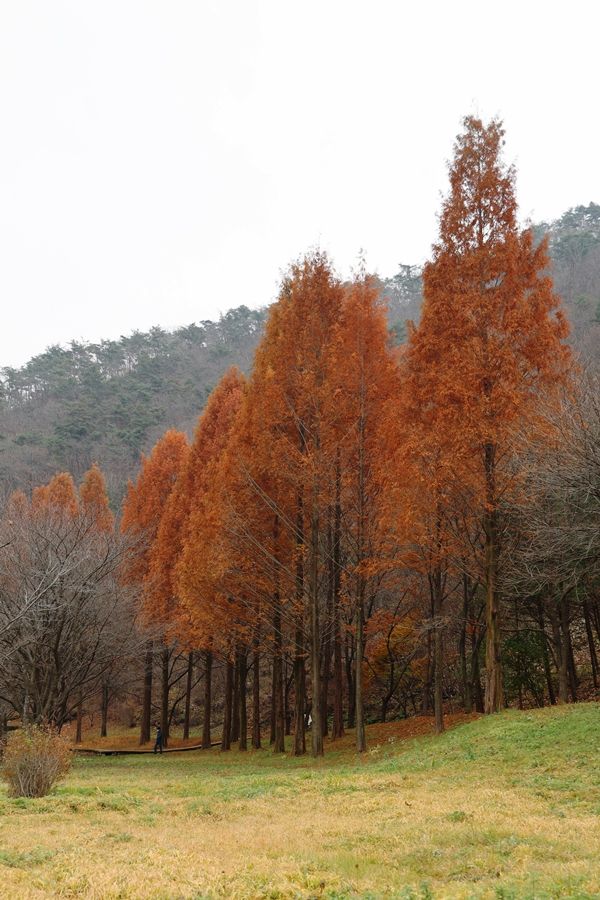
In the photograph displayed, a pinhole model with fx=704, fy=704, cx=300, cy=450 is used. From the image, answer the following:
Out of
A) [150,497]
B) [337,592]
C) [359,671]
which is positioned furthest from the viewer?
[150,497]

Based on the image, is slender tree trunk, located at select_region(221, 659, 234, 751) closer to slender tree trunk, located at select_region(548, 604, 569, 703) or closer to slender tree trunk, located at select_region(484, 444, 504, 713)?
slender tree trunk, located at select_region(548, 604, 569, 703)

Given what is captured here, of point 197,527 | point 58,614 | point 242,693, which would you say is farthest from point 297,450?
point 242,693

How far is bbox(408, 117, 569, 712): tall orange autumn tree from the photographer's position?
1534cm

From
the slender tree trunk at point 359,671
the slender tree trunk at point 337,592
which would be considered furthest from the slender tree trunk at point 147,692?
the slender tree trunk at point 359,671

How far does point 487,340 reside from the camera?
Answer: 1584 centimetres

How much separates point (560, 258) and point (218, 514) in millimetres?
67135

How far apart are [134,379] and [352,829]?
7842 centimetres

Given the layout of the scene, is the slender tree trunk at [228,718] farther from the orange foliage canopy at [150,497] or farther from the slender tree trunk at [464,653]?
the slender tree trunk at [464,653]

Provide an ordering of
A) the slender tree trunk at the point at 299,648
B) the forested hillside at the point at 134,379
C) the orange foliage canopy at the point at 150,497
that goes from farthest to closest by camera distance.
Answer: the forested hillside at the point at 134,379 → the orange foliage canopy at the point at 150,497 → the slender tree trunk at the point at 299,648

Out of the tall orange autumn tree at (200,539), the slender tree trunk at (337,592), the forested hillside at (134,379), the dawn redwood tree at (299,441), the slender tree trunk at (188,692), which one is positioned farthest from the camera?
the forested hillside at (134,379)

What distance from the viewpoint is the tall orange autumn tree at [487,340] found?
604 inches

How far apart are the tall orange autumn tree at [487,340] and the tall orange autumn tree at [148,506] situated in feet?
50.1

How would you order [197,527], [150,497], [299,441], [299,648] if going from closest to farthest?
[299,441], [299,648], [197,527], [150,497]

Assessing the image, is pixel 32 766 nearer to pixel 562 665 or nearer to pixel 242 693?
pixel 562 665
